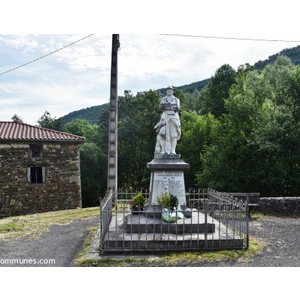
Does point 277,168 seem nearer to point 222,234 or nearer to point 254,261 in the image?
point 222,234

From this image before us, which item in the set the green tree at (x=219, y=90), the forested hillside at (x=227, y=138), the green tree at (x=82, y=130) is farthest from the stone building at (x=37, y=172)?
the green tree at (x=219, y=90)

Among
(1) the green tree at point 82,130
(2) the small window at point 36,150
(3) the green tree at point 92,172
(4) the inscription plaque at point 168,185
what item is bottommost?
(3) the green tree at point 92,172

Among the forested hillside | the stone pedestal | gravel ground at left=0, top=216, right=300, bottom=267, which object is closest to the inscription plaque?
the stone pedestal

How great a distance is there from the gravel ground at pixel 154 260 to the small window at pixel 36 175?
655 cm

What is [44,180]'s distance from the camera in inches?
633

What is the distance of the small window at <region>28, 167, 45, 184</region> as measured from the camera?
52.4ft

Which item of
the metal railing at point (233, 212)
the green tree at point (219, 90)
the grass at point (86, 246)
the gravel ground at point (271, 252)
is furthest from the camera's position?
the green tree at point (219, 90)

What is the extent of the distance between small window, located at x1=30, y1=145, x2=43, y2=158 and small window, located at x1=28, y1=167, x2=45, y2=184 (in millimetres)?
621

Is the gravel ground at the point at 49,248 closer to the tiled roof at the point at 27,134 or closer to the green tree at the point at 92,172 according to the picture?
the tiled roof at the point at 27,134

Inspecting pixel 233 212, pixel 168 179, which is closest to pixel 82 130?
pixel 168 179

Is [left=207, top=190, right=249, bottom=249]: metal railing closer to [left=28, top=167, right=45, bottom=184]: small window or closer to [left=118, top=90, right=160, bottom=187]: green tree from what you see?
[left=28, top=167, right=45, bottom=184]: small window

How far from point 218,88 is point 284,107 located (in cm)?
1444

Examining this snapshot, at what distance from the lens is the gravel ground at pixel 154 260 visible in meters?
5.92

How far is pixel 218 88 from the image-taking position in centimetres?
3053
